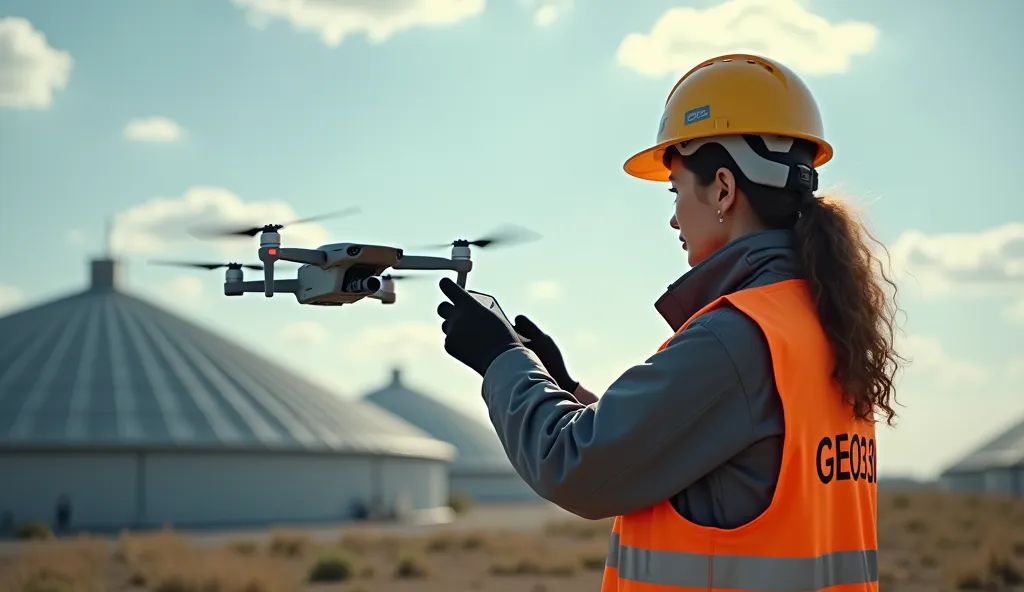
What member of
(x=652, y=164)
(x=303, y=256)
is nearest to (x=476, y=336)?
(x=303, y=256)

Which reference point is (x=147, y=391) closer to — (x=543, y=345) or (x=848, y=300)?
(x=543, y=345)

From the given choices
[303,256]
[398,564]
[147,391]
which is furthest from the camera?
[147,391]

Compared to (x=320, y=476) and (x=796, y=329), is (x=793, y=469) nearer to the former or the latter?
(x=796, y=329)

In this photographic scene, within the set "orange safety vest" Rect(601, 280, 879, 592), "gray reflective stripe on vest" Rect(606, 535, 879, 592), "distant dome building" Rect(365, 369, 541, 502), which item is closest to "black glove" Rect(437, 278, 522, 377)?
"orange safety vest" Rect(601, 280, 879, 592)

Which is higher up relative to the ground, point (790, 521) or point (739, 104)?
point (739, 104)

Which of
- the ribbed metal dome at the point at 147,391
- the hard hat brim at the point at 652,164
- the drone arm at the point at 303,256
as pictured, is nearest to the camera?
the hard hat brim at the point at 652,164

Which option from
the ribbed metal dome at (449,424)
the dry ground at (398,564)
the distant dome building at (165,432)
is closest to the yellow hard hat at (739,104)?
the dry ground at (398,564)

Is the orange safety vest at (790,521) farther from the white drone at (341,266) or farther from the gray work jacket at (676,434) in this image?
the white drone at (341,266)
